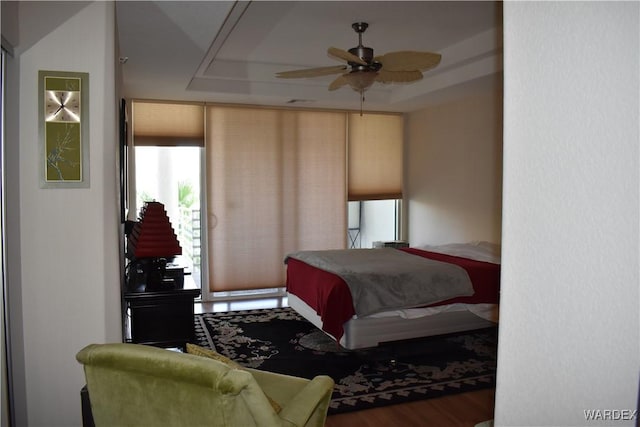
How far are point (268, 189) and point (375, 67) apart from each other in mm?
3213

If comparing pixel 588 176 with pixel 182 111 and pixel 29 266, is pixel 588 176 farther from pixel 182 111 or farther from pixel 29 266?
pixel 182 111

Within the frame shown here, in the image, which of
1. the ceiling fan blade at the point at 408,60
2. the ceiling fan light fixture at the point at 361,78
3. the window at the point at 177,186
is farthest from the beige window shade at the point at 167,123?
the ceiling fan blade at the point at 408,60

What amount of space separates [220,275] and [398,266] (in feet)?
9.34

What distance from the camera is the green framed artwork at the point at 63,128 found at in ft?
8.35

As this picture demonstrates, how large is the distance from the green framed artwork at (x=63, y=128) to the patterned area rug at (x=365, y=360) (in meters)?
2.10

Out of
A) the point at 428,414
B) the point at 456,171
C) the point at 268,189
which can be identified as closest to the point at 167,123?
the point at 268,189

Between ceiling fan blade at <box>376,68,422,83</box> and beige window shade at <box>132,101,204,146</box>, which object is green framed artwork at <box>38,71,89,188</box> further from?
beige window shade at <box>132,101,204,146</box>

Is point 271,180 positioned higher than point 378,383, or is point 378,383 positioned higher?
point 271,180

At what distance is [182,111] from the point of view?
20.7 ft

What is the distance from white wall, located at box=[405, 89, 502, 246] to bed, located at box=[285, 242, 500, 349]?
3.70 ft

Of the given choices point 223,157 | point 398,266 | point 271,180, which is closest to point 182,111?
point 223,157

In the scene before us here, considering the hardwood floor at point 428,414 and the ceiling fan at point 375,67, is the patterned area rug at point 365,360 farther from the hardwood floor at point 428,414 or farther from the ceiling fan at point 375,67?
the ceiling fan at point 375,67

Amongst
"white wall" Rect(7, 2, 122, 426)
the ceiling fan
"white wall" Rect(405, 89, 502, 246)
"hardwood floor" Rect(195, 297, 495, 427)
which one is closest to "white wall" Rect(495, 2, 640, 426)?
"white wall" Rect(7, 2, 122, 426)

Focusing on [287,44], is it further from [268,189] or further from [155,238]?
[155,238]
